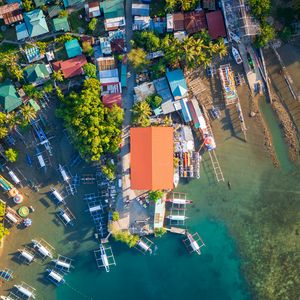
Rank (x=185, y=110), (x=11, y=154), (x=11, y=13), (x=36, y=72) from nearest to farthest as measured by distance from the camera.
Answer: (x=36, y=72)
(x=185, y=110)
(x=11, y=13)
(x=11, y=154)

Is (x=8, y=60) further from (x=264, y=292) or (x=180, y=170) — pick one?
(x=264, y=292)

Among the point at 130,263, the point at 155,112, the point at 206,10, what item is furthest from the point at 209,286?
the point at 206,10

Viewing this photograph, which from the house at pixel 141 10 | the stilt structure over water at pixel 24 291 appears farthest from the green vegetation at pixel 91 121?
the stilt structure over water at pixel 24 291

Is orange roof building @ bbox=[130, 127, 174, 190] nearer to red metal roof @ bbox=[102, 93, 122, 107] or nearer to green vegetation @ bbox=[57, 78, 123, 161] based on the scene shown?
green vegetation @ bbox=[57, 78, 123, 161]

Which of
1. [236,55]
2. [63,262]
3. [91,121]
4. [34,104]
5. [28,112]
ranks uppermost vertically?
[236,55]

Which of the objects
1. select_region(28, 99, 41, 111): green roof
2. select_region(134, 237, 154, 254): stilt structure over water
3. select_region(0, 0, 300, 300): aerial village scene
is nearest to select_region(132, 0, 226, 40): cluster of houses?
select_region(0, 0, 300, 300): aerial village scene

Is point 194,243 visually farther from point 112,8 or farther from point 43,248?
point 112,8

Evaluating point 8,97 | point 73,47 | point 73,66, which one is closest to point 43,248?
point 8,97
